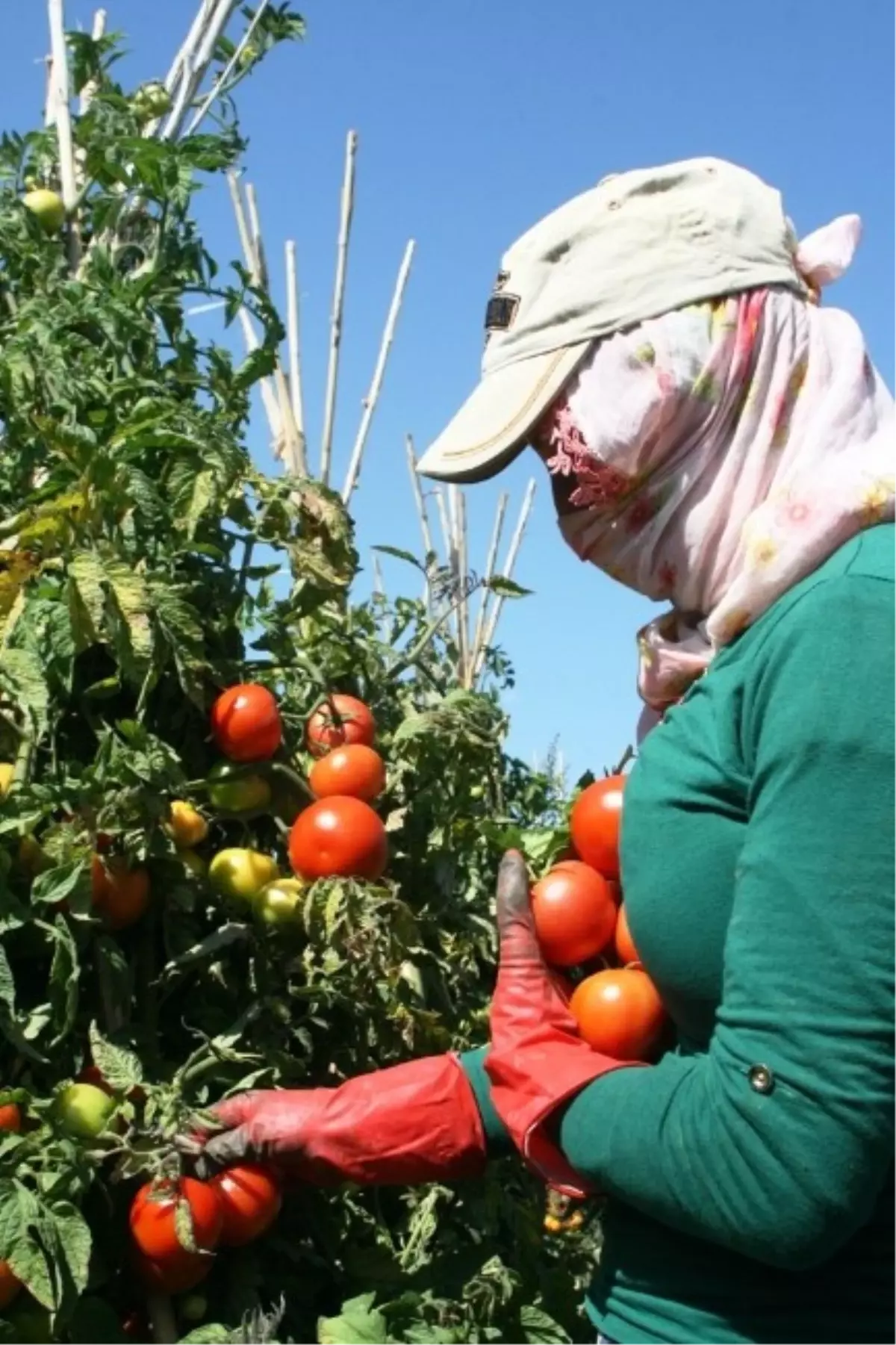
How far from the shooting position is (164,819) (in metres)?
1.53

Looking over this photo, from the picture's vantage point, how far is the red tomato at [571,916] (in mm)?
1264

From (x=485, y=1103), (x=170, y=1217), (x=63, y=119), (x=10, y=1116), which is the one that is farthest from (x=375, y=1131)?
(x=63, y=119)

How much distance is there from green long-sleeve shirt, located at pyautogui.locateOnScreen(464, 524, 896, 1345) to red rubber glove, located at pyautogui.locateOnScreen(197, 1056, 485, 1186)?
24 cm

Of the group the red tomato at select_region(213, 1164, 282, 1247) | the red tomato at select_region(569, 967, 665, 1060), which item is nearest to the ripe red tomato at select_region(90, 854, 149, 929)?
the red tomato at select_region(213, 1164, 282, 1247)

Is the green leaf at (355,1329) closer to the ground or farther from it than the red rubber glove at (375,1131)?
closer to the ground

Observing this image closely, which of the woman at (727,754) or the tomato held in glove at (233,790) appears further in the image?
the tomato held in glove at (233,790)

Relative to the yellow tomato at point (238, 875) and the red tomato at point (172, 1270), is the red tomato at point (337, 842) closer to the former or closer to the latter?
the yellow tomato at point (238, 875)

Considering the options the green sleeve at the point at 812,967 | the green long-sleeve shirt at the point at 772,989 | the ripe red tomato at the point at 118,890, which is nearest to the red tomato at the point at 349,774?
the ripe red tomato at the point at 118,890

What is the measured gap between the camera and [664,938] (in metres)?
1.00

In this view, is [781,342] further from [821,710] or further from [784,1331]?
[784,1331]

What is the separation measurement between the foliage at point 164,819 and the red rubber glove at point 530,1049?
30 centimetres

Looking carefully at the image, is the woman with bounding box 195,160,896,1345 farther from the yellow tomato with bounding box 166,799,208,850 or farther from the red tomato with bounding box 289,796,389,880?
the yellow tomato with bounding box 166,799,208,850

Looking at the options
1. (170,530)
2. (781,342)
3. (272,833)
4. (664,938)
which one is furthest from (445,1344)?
(781,342)

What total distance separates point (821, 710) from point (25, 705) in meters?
0.83
